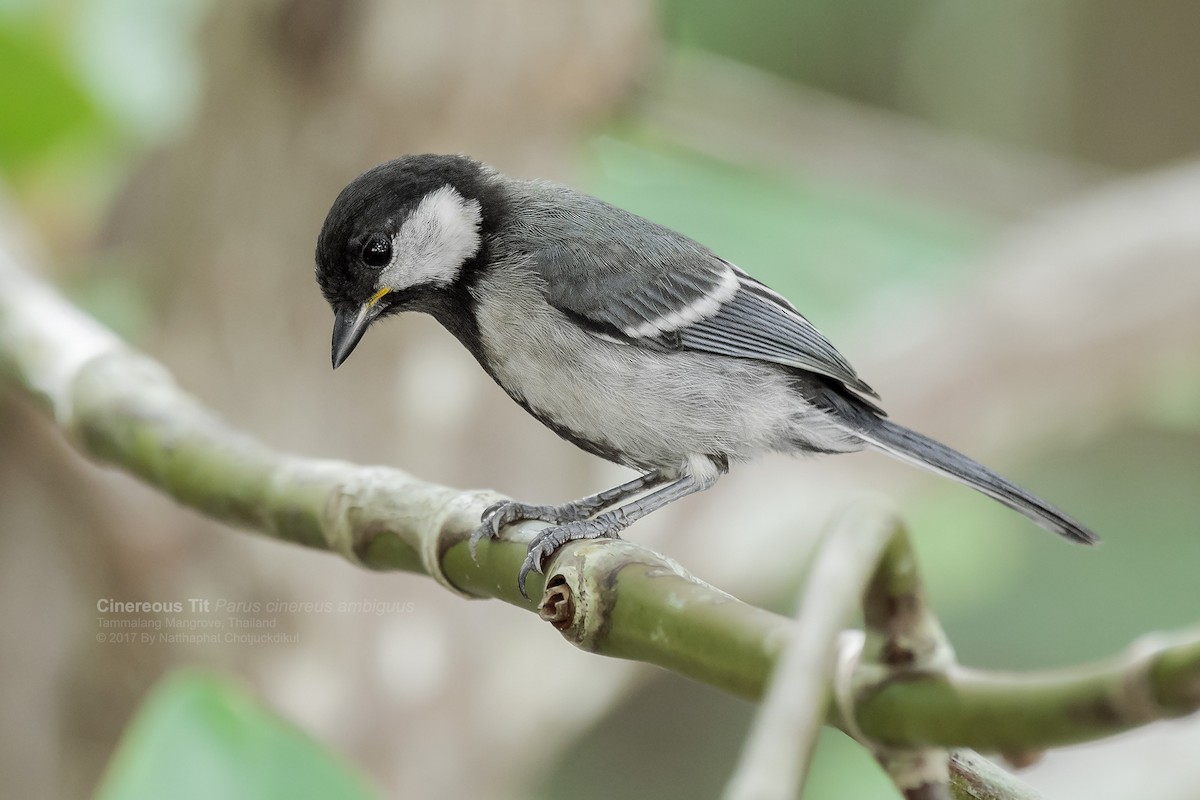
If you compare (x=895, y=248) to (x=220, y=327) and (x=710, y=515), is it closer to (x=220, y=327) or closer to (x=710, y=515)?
(x=710, y=515)

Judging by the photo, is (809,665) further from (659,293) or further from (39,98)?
(39,98)

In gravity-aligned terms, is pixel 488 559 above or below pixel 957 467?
below

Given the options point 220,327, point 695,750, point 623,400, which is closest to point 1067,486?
point 695,750

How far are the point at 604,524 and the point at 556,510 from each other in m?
0.05

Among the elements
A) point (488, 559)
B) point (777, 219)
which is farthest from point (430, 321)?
point (488, 559)

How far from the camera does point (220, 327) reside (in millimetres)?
1772

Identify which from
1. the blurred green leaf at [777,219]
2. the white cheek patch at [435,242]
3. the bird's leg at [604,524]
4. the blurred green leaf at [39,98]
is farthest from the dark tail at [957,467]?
the blurred green leaf at [39,98]

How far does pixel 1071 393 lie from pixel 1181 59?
1547 millimetres

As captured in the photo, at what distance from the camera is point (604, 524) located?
94cm

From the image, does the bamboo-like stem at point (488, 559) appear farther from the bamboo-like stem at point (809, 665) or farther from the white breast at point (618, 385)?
the white breast at point (618, 385)

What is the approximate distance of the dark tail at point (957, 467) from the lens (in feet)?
2.37

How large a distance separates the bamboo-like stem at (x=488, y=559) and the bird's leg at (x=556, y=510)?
0.01 metres

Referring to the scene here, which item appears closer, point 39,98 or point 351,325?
point 351,325

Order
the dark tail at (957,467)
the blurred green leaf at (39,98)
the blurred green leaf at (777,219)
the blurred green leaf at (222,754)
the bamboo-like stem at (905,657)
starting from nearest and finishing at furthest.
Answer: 1. the bamboo-like stem at (905,657)
2. the dark tail at (957,467)
3. the blurred green leaf at (222,754)
4. the blurred green leaf at (39,98)
5. the blurred green leaf at (777,219)
